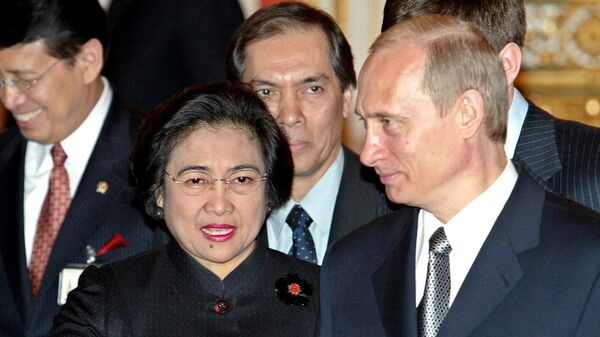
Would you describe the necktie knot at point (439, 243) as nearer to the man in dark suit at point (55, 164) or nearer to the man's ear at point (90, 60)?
the man in dark suit at point (55, 164)

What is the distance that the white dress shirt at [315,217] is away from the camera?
15.3 feet

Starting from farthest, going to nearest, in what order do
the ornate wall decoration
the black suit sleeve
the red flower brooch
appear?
the ornate wall decoration, the red flower brooch, the black suit sleeve

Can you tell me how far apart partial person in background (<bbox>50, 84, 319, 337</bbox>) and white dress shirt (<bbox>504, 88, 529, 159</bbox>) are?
662 millimetres

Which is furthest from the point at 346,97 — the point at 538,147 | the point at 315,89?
the point at 538,147

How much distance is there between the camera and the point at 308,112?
471cm

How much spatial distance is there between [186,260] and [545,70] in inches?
160

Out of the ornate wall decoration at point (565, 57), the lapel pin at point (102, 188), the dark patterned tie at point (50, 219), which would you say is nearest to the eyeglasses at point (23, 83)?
the dark patterned tie at point (50, 219)

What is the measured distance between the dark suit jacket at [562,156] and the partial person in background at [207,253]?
2.29 ft

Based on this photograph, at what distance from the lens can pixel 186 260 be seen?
4066mm

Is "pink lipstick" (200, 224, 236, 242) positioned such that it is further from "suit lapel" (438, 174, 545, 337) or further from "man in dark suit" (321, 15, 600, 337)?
"suit lapel" (438, 174, 545, 337)

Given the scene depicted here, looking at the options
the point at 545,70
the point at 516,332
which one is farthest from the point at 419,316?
the point at 545,70

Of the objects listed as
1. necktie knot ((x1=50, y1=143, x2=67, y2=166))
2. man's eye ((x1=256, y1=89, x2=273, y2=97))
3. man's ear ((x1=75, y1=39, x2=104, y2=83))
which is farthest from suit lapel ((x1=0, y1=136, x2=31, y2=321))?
man's eye ((x1=256, y1=89, x2=273, y2=97))

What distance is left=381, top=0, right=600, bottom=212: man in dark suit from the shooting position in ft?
13.1

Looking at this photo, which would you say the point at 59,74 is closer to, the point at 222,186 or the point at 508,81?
the point at 222,186
